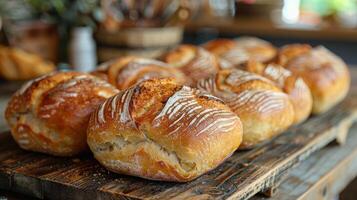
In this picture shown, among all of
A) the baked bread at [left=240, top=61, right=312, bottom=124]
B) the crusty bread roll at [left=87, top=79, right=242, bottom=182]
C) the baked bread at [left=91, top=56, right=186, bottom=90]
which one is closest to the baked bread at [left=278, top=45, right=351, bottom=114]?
the baked bread at [left=240, top=61, right=312, bottom=124]

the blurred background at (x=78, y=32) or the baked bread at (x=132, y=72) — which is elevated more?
the baked bread at (x=132, y=72)

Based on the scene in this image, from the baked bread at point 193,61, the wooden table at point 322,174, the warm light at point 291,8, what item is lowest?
the warm light at point 291,8

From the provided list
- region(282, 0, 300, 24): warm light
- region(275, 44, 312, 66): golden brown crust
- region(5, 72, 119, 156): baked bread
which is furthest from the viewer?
region(282, 0, 300, 24): warm light

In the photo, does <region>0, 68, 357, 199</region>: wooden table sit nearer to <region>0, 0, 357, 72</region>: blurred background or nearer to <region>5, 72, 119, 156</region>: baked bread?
<region>5, 72, 119, 156</region>: baked bread

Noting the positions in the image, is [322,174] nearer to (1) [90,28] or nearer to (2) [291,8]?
(1) [90,28]

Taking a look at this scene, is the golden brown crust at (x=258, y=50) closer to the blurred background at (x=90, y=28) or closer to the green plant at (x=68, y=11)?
the blurred background at (x=90, y=28)

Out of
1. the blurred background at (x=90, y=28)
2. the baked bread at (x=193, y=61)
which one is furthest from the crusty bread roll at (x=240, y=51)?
the blurred background at (x=90, y=28)

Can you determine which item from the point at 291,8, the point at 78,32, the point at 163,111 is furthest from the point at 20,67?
the point at 291,8
